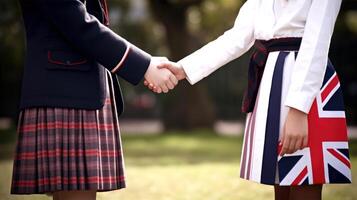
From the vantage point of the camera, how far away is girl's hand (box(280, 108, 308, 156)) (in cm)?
269

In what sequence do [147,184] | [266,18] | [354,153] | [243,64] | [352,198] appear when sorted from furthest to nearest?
[243,64] < [354,153] < [147,184] < [352,198] < [266,18]

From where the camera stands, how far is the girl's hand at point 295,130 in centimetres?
269

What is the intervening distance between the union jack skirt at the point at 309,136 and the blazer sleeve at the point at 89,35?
641mm

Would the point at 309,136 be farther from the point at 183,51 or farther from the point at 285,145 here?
the point at 183,51

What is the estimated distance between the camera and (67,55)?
273cm

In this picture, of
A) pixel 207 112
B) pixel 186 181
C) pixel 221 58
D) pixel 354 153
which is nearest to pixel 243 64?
pixel 207 112

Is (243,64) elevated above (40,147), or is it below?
above

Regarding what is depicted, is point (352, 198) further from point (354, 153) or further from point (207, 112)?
point (207, 112)

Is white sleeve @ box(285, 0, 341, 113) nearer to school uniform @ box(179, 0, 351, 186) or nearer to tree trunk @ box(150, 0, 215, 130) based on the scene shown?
school uniform @ box(179, 0, 351, 186)

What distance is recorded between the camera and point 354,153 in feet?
36.9

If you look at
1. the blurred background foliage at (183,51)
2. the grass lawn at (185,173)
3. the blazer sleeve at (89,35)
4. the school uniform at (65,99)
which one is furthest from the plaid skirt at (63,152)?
the blurred background foliage at (183,51)

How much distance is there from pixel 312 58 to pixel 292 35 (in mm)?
223

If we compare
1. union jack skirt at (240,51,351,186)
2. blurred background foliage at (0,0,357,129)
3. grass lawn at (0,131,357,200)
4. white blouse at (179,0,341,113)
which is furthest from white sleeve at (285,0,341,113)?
blurred background foliage at (0,0,357,129)

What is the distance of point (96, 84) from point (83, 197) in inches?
20.6
